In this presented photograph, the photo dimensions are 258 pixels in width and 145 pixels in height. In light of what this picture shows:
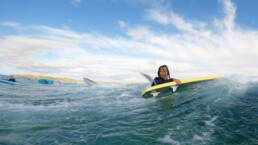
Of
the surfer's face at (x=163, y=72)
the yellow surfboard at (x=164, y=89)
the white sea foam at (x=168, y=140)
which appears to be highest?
the surfer's face at (x=163, y=72)

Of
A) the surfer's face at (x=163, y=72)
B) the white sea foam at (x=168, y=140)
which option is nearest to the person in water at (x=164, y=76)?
the surfer's face at (x=163, y=72)

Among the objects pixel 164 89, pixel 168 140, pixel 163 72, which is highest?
pixel 163 72

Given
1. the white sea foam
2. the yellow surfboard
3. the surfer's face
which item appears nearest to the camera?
the white sea foam

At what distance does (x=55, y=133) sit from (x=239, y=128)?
4.24m

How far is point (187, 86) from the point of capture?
795cm

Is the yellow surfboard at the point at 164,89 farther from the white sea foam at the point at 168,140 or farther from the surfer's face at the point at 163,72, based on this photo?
the white sea foam at the point at 168,140

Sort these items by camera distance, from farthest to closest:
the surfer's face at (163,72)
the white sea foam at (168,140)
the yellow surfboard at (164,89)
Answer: the surfer's face at (163,72), the yellow surfboard at (164,89), the white sea foam at (168,140)

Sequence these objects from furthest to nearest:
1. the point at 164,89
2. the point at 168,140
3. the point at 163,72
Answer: the point at 163,72 < the point at 164,89 < the point at 168,140

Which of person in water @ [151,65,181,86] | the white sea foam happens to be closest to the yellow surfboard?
person in water @ [151,65,181,86]

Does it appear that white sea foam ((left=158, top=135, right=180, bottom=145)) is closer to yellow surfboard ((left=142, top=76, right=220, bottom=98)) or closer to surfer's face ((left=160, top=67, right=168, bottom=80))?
yellow surfboard ((left=142, top=76, right=220, bottom=98))

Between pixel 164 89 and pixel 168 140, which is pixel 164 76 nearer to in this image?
pixel 164 89

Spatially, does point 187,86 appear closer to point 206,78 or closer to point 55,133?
point 206,78

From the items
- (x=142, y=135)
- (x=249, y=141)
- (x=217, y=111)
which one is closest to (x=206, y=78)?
(x=217, y=111)

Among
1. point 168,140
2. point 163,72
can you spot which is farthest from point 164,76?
point 168,140
